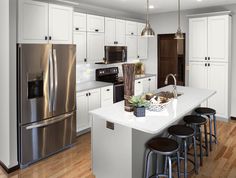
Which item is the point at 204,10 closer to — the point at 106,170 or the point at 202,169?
the point at 202,169

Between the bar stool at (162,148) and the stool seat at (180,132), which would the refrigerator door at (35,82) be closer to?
the bar stool at (162,148)

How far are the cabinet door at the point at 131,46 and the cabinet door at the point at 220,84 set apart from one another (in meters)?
2.00

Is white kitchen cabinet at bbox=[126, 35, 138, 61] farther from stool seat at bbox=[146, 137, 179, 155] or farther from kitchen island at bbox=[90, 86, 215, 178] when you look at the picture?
stool seat at bbox=[146, 137, 179, 155]

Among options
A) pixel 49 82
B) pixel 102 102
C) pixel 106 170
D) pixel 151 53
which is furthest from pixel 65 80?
pixel 151 53

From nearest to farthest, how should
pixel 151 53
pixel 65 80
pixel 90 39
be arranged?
pixel 65 80 < pixel 90 39 < pixel 151 53

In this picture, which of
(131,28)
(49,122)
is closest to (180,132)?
(49,122)

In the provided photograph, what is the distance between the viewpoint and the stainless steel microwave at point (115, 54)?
518cm

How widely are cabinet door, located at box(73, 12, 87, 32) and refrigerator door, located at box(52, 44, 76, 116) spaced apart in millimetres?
829

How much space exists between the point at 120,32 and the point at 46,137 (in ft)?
10.6

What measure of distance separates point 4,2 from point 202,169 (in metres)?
3.57

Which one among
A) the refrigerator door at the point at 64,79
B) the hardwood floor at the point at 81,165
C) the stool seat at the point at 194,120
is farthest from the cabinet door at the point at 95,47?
the stool seat at the point at 194,120

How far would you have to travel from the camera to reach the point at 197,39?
221 inches

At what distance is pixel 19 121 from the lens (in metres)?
3.13

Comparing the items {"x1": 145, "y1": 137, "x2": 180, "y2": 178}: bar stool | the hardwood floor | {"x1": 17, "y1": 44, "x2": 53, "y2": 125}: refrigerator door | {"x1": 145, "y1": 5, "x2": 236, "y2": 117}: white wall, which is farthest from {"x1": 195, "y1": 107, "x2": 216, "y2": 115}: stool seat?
{"x1": 17, "y1": 44, "x2": 53, "y2": 125}: refrigerator door
